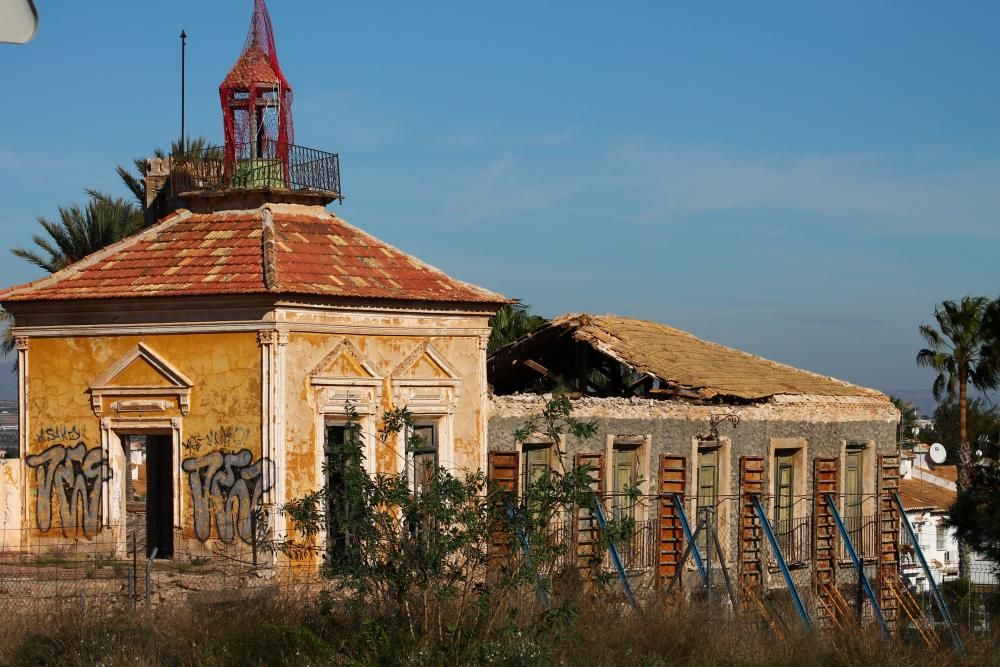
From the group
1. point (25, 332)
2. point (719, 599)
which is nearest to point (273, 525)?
point (25, 332)

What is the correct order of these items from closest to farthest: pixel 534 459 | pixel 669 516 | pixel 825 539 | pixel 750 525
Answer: pixel 534 459 → pixel 669 516 → pixel 750 525 → pixel 825 539

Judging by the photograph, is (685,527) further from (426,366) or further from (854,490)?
(854,490)

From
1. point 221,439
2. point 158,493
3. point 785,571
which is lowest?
point 785,571

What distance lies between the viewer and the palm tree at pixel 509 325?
3141 cm

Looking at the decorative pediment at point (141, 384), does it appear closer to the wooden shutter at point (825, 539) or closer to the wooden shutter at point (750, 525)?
the wooden shutter at point (750, 525)

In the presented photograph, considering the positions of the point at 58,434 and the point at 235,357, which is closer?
the point at 235,357

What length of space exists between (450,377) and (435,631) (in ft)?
23.8

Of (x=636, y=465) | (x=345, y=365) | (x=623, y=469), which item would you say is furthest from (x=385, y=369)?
(x=636, y=465)

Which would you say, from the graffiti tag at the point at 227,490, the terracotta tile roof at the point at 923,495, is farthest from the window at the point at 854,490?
the terracotta tile roof at the point at 923,495

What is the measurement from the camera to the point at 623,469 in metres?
21.5

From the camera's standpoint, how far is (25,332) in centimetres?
1956

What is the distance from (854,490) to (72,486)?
14.0 m

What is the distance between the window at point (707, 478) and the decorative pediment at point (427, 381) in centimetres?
474

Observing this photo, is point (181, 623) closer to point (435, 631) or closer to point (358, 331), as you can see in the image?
point (435, 631)
